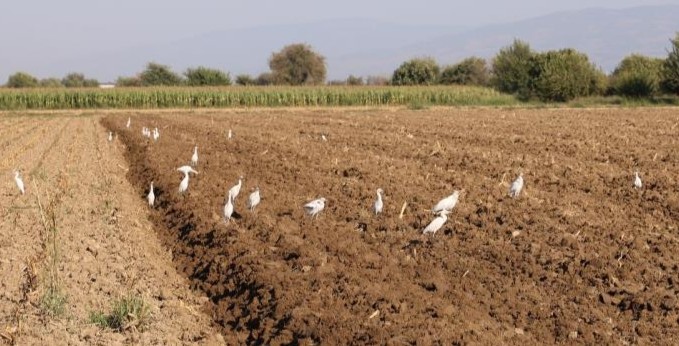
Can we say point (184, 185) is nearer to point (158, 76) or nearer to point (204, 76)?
point (204, 76)

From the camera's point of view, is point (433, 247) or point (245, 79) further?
point (245, 79)

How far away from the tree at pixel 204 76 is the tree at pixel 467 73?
28411 millimetres

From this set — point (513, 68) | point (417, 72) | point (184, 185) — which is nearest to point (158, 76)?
point (417, 72)

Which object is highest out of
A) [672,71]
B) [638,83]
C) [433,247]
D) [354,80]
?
[354,80]

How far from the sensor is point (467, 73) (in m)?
93.0

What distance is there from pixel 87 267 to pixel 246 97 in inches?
2069

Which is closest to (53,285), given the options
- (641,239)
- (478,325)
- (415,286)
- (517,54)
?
(415,286)

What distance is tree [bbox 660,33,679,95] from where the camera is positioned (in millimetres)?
59969

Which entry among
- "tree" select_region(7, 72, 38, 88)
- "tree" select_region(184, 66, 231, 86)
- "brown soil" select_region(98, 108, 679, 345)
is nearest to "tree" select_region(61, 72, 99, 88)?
"tree" select_region(7, 72, 38, 88)

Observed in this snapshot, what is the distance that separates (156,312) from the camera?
28.6 ft

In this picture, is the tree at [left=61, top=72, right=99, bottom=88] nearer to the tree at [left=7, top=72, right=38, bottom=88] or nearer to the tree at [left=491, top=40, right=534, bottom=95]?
the tree at [left=7, top=72, right=38, bottom=88]

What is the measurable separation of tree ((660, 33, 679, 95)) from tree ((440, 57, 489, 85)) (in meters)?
31.4

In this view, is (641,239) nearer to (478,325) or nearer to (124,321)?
(478,325)

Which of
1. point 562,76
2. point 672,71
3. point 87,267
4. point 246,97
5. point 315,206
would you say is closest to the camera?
point 87,267
